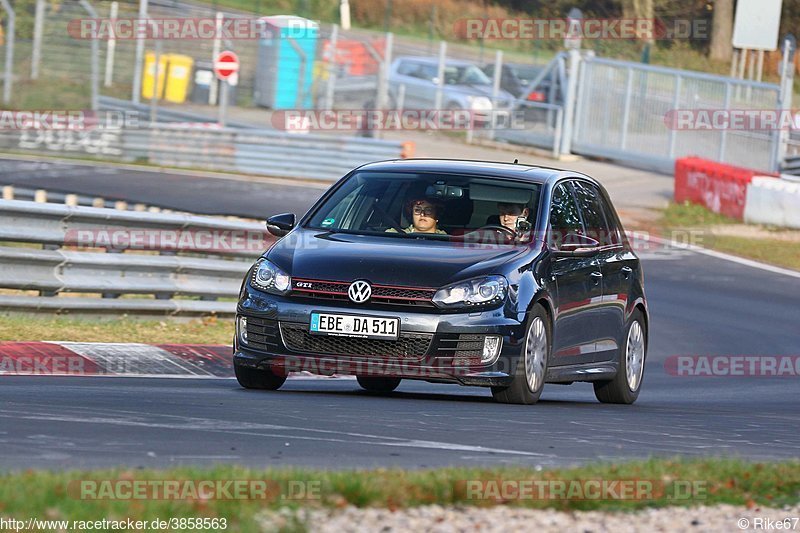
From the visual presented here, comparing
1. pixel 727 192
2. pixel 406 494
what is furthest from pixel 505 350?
pixel 727 192

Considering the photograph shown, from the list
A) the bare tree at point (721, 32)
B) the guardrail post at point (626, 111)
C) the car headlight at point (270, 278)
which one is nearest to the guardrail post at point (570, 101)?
the guardrail post at point (626, 111)

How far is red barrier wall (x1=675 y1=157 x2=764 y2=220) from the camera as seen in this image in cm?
2770

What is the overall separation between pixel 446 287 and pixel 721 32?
47.7m

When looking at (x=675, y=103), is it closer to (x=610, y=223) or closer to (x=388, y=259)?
(x=610, y=223)

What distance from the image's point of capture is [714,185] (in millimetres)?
28672

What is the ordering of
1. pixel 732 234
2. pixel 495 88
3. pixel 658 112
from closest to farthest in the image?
pixel 732 234
pixel 658 112
pixel 495 88

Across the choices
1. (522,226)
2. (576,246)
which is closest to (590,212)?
(576,246)

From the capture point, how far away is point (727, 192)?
2803cm

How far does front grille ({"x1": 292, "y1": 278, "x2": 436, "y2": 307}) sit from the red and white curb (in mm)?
2324

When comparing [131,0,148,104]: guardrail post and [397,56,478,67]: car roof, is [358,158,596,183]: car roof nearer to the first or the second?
[131,0,148,104]: guardrail post

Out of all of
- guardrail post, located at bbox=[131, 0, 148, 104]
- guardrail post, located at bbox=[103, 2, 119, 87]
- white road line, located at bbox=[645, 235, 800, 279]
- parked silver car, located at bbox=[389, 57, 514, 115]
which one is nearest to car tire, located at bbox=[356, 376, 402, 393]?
white road line, located at bbox=[645, 235, 800, 279]

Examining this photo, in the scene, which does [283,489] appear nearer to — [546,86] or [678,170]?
[678,170]

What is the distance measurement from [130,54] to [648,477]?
34.5 meters

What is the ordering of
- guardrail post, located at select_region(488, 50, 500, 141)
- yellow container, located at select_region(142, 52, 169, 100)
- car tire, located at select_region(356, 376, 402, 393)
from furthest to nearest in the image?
yellow container, located at select_region(142, 52, 169, 100), guardrail post, located at select_region(488, 50, 500, 141), car tire, located at select_region(356, 376, 402, 393)
